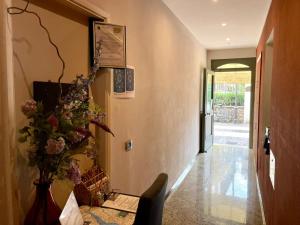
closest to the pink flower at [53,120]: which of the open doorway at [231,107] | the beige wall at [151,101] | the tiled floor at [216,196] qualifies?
the beige wall at [151,101]

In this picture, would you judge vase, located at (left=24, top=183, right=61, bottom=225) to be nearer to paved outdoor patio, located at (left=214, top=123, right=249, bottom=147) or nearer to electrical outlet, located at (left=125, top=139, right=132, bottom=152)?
electrical outlet, located at (left=125, top=139, right=132, bottom=152)

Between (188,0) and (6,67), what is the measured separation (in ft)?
8.54

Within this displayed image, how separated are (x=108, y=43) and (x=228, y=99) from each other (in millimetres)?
8086

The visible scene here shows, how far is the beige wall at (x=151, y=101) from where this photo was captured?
2.30 m

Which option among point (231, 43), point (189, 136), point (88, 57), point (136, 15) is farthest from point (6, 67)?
point (231, 43)

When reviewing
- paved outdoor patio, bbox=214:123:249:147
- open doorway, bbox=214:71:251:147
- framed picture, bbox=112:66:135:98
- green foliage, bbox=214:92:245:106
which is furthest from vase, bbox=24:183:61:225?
green foliage, bbox=214:92:245:106

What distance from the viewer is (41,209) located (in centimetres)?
124

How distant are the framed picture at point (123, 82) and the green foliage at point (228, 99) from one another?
682cm

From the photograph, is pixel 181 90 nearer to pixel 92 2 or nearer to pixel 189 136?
pixel 189 136

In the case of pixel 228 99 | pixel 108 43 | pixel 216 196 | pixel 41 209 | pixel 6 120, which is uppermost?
pixel 108 43

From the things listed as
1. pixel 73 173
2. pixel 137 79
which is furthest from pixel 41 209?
pixel 137 79

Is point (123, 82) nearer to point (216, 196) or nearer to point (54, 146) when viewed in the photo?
point (54, 146)

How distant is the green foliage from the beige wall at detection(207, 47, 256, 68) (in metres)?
2.24

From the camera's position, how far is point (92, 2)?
178cm
